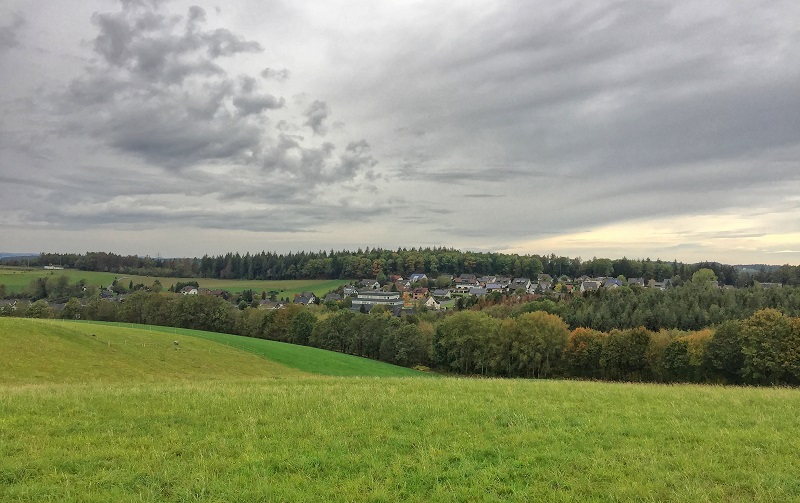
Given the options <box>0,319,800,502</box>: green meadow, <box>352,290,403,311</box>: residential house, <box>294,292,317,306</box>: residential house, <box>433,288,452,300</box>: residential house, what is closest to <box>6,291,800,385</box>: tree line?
<box>0,319,800,502</box>: green meadow

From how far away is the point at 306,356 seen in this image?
59.4 m

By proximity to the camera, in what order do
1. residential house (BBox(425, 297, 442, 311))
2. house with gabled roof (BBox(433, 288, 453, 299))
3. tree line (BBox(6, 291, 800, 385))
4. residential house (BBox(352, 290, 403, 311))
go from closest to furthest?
tree line (BBox(6, 291, 800, 385)), residential house (BBox(425, 297, 442, 311)), residential house (BBox(352, 290, 403, 311)), house with gabled roof (BBox(433, 288, 453, 299))

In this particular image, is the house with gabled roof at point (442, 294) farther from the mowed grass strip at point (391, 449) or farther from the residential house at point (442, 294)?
the mowed grass strip at point (391, 449)

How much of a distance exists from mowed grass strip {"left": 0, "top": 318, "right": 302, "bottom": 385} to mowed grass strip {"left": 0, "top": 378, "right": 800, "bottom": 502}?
1992cm

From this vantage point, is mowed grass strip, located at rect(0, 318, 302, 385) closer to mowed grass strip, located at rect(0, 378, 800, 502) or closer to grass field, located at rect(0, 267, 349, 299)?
mowed grass strip, located at rect(0, 378, 800, 502)

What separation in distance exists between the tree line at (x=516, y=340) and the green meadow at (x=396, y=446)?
163 ft

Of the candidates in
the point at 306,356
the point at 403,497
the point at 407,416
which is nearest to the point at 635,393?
the point at 407,416

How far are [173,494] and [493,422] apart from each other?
298 inches

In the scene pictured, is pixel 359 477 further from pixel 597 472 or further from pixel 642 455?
pixel 642 455

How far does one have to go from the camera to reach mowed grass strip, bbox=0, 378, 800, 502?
7973 millimetres

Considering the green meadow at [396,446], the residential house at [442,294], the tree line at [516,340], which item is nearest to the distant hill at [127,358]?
the green meadow at [396,446]

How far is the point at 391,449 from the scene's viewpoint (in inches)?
390

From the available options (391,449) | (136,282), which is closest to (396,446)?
(391,449)

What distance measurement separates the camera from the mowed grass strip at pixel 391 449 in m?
7.97
